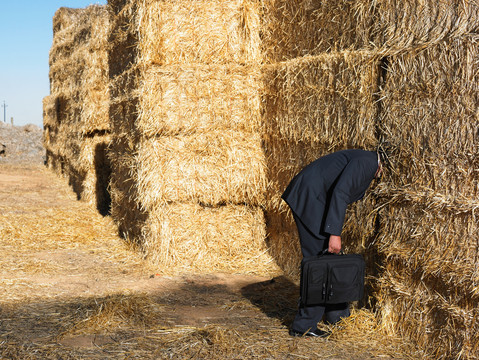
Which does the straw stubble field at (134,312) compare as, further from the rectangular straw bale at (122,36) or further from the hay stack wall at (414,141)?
the rectangular straw bale at (122,36)

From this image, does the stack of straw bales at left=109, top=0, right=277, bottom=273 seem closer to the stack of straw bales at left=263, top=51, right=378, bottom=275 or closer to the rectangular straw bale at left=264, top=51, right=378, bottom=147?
the stack of straw bales at left=263, top=51, right=378, bottom=275

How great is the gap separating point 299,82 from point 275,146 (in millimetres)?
1056

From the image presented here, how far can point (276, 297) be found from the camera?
6273 mm

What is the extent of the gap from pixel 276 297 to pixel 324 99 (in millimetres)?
2390

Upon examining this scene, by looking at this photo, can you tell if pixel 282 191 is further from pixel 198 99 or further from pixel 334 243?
pixel 334 243

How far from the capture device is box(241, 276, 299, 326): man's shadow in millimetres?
5713

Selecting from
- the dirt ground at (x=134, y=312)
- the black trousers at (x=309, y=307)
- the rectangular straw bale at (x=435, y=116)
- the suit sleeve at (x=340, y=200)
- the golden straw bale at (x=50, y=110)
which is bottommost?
the dirt ground at (x=134, y=312)

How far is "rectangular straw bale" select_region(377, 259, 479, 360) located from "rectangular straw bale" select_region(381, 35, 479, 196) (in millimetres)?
831

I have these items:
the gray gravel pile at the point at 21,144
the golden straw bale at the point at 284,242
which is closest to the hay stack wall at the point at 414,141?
the golden straw bale at the point at 284,242

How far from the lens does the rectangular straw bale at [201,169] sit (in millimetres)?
7457

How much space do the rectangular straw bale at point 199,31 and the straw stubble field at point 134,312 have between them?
3.01m

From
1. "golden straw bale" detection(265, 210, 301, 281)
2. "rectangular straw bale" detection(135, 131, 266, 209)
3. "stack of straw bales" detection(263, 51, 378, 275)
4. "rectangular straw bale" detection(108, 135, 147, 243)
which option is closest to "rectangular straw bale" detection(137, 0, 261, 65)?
"stack of straw bales" detection(263, 51, 378, 275)

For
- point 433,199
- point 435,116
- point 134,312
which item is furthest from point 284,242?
point 435,116

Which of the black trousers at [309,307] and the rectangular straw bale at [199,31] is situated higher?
the rectangular straw bale at [199,31]
